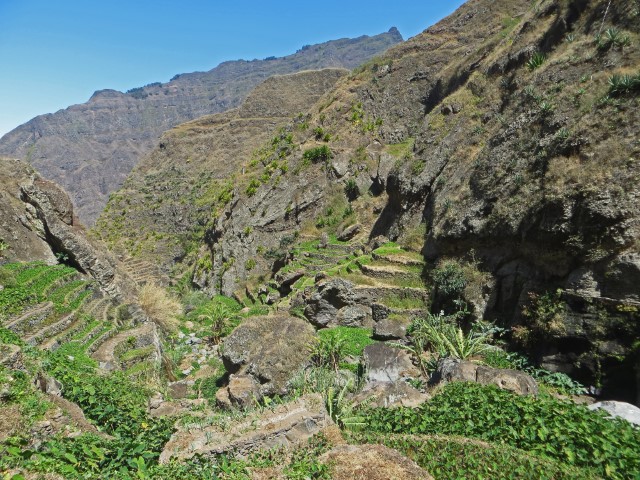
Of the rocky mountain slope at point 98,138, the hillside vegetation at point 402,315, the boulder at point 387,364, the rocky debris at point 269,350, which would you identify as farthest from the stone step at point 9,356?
the rocky mountain slope at point 98,138

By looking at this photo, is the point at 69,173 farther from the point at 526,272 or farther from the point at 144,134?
the point at 526,272

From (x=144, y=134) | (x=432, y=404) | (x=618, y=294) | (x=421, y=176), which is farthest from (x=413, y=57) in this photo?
(x=144, y=134)

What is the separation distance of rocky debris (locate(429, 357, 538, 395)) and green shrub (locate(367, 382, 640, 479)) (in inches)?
39.9

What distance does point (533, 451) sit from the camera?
253 inches

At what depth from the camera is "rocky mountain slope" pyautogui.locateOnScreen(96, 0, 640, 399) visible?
1151 centimetres

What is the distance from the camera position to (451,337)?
1393 centimetres

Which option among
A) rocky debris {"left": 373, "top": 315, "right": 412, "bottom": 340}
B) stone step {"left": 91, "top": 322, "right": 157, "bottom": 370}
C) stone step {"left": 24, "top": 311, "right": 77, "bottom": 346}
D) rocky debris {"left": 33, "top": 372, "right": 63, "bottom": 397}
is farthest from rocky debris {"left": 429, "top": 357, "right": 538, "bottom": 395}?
stone step {"left": 24, "top": 311, "right": 77, "bottom": 346}

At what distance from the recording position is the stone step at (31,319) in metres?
14.2

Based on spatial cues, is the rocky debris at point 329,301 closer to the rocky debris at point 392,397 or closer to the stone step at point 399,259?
the stone step at point 399,259

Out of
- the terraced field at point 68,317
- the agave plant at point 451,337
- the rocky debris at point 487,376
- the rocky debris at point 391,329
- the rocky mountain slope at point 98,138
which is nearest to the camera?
the rocky debris at point 487,376

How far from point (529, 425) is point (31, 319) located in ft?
59.0

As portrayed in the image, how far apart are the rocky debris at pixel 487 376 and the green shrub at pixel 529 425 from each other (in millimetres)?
1015

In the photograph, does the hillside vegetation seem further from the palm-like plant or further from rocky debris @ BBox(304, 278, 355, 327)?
the palm-like plant

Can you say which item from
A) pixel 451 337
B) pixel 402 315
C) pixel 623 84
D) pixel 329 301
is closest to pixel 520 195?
pixel 623 84
